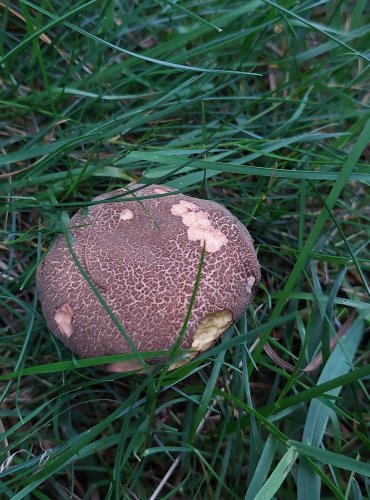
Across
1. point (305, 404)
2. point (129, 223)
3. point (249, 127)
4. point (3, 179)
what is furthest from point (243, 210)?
point (3, 179)

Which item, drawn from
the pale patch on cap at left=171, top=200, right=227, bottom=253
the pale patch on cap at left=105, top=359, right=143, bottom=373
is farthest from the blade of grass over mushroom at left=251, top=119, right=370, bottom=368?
the pale patch on cap at left=105, top=359, right=143, bottom=373

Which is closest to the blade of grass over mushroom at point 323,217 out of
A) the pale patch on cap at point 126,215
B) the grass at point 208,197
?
the grass at point 208,197

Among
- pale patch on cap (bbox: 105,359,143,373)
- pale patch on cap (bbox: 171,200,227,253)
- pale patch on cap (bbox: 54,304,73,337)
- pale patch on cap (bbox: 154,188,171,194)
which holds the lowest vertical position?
pale patch on cap (bbox: 105,359,143,373)

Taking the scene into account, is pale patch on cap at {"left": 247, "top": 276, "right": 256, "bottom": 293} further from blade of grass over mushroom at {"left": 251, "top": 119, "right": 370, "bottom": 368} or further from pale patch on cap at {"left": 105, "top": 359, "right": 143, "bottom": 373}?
pale patch on cap at {"left": 105, "top": 359, "right": 143, "bottom": 373}

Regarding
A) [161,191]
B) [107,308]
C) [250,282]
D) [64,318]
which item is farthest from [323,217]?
[64,318]

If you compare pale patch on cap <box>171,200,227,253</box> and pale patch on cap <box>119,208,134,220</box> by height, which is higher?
pale patch on cap <box>171,200,227,253</box>

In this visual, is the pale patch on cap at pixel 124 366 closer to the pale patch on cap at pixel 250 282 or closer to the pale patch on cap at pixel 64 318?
the pale patch on cap at pixel 64 318

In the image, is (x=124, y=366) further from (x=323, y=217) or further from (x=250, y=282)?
(x=323, y=217)

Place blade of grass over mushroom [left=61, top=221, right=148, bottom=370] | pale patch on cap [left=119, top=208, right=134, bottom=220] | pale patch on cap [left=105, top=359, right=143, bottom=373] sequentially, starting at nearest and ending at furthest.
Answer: blade of grass over mushroom [left=61, top=221, right=148, bottom=370] < pale patch on cap [left=105, top=359, right=143, bottom=373] < pale patch on cap [left=119, top=208, right=134, bottom=220]
